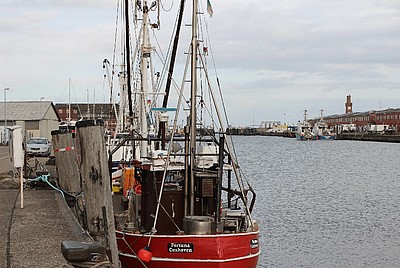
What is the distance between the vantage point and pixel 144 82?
2622 centimetres

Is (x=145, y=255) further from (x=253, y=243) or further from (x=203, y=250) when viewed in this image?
(x=253, y=243)

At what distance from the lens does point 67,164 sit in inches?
785

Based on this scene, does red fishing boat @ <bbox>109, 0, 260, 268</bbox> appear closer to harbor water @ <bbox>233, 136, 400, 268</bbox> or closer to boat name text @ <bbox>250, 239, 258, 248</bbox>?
boat name text @ <bbox>250, 239, 258, 248</bbox>

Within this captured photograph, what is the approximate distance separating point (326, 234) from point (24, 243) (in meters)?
20.0

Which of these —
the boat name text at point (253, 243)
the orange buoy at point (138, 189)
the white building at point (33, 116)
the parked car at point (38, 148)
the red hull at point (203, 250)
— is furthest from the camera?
the white building at point (33, 116)

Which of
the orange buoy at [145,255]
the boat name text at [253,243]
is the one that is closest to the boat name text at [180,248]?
the orange buoy at [145,255]

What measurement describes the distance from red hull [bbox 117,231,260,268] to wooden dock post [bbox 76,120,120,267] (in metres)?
3.00

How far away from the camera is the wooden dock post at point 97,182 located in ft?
41.7

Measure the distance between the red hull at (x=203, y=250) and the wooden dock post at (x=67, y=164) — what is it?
12.9ft

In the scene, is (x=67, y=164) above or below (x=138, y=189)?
above

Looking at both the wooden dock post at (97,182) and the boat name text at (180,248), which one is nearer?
the wooden dock post at (97,182)

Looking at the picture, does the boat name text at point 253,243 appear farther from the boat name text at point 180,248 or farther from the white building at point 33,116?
the white building at point 33,116

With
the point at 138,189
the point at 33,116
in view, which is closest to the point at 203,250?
the point at 138,189

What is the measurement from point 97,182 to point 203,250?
3.80 m
